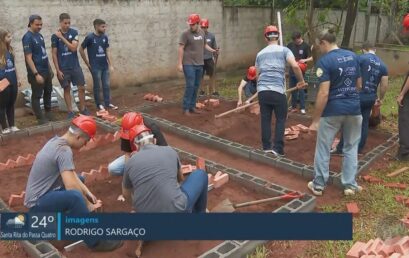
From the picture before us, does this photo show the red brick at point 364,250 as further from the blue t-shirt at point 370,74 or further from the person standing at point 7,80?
the person standing at point 7,80

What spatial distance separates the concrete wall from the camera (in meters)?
8.01

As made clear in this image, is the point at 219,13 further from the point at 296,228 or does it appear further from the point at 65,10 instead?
the point at 296,228

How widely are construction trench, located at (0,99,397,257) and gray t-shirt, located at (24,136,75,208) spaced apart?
17.8 inches

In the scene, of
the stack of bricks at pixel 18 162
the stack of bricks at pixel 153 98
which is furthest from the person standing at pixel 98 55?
the stack of bricks at pixel 18 162

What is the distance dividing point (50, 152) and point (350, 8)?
8578mm

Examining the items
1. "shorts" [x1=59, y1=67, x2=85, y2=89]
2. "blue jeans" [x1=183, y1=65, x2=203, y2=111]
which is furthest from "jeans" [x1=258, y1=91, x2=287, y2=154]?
"shorts" [x1=59, y1=67, x2=85, y2=89]

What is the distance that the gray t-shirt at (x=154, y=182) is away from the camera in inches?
127

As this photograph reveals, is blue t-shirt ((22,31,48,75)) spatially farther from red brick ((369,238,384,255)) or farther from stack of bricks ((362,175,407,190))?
red brick ((369,238,384,255))

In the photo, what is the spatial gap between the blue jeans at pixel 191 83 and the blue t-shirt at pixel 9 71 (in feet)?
9.65

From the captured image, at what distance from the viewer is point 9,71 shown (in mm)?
6305

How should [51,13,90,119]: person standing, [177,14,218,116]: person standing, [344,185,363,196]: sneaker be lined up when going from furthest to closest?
[177,14,218,116]: person standing, [51,13,90,119]: person standing, [344,185,363,196]: sneaker

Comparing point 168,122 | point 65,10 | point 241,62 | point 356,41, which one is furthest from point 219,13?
point 356,41

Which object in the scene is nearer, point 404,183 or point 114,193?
point 114,193

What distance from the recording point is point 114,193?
4652 mm
